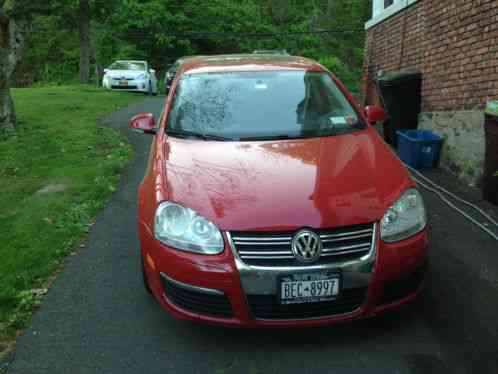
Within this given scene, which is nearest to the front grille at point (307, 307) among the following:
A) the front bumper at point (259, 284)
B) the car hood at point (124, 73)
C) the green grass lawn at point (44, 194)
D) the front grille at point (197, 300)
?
the front bumper at point (259, 284)

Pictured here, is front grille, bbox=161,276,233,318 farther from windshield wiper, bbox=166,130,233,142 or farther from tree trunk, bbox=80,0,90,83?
tree trunk, bbox=80,0,90,83

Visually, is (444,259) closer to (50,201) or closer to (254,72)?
(254,72)

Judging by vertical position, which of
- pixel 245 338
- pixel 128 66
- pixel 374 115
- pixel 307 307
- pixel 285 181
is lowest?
pixel 245 338

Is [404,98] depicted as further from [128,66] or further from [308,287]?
[128,66]

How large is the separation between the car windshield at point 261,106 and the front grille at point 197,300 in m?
1.28

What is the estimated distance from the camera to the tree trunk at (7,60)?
9.64 metres

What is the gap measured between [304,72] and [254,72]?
0.45 metres

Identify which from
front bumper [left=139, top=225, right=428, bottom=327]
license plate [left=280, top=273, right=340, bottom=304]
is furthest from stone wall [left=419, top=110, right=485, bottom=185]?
license plate [left=280, top=273, right=340, bottom=304]

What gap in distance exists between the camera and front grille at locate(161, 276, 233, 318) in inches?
115

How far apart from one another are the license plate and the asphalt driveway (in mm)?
387

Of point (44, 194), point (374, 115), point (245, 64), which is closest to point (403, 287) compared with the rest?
point (374, 115)

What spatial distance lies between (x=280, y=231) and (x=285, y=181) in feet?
1.46

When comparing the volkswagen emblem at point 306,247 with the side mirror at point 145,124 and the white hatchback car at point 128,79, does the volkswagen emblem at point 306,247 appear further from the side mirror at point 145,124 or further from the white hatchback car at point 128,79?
the white hatchback car at point 128,79

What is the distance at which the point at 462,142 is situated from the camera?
22.7ft
